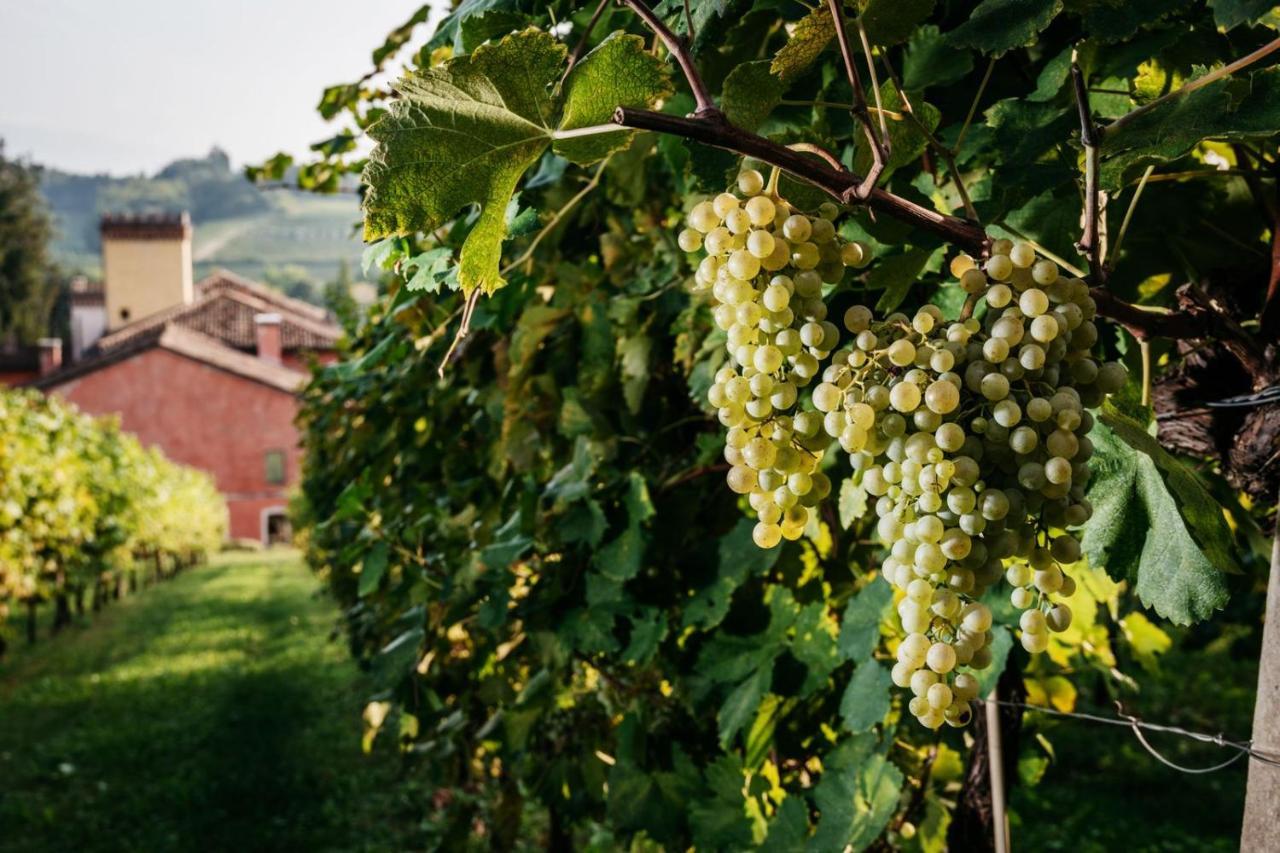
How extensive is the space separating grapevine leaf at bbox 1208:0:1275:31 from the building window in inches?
1472

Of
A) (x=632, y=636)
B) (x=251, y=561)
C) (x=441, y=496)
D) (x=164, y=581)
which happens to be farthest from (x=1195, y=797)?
(x=251, y=561)

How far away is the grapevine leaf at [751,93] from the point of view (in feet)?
2.92

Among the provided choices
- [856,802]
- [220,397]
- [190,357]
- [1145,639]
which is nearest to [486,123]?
[856,802]

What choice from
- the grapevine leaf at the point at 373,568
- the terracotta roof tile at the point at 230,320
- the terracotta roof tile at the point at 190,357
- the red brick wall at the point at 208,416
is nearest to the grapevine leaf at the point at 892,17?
the grapevine leaf at the point at 373,568

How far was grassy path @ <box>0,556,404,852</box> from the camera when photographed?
6.55 meters

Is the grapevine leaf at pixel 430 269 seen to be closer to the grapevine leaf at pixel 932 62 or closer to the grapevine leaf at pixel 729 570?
the grapevine leaf at pixel 932 62

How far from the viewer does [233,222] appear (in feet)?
454

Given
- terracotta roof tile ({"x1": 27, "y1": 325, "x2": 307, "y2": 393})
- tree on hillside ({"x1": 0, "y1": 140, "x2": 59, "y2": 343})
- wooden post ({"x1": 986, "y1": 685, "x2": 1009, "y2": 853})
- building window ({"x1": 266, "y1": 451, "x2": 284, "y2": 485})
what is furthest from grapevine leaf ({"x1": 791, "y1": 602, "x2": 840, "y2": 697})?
tree on hillside ({"x1": 0, "y1": 140, "x2": 59, "y2": 343})

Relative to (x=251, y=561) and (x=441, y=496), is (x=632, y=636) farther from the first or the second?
(x=251, y=561)

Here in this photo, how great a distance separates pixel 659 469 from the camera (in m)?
2.25

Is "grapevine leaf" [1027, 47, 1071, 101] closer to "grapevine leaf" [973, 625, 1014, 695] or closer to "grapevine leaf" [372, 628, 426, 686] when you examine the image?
"grapevine leaf" [973, 625, 1014, 695]

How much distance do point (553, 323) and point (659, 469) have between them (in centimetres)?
45

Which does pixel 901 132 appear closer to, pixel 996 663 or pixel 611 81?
pixel 611 81

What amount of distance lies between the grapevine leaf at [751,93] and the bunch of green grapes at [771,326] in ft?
0.33
